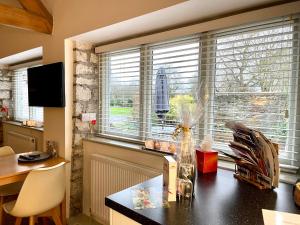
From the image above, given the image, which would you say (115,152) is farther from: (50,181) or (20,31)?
(20,31)

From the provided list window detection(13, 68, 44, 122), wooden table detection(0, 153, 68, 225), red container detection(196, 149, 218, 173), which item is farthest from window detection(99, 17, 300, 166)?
window detection(13, 68, 44, 122)

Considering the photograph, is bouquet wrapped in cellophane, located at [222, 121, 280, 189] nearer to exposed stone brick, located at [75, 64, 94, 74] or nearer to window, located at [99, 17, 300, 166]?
window, located at [99, 17, 300, 166]

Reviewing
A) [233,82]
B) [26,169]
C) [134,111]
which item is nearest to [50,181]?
[26,169]

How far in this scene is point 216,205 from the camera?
91 centimetres

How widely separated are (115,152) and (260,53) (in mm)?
1485

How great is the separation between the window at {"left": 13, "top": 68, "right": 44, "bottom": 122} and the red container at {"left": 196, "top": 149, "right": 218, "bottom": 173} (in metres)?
3.06

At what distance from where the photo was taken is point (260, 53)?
4.85 feet

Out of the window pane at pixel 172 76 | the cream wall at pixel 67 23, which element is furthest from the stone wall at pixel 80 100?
the window pane at pixel 172 76

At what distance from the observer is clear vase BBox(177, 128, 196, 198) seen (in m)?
0.97

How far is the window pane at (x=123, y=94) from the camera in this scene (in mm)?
2229

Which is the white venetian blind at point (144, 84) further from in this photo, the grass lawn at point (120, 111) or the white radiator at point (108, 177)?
the white radiator at point (108, 177)

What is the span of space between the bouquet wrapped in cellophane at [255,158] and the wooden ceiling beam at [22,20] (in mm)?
2164

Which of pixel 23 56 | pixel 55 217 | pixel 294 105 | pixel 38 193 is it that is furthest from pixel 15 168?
pixel 294 105

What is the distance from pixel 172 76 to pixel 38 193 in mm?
1436
